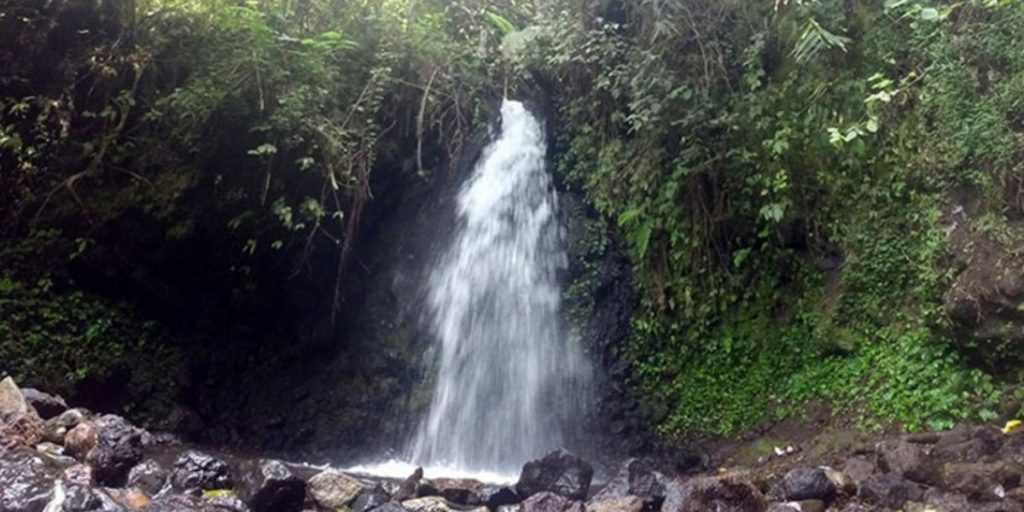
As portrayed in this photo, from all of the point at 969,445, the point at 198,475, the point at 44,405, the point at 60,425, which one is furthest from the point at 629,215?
the point at 44,405

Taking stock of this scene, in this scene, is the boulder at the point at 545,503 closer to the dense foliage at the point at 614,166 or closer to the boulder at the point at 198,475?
the boulder at the point at 198,475

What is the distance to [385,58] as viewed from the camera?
939cm

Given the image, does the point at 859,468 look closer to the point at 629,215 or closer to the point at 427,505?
the point at 427,505

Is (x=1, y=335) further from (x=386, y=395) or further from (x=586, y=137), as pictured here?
(x=586, y=137)

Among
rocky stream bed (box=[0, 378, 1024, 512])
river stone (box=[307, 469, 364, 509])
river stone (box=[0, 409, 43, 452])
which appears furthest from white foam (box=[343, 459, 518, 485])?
river stone (box=[0, 409, 43, 452])

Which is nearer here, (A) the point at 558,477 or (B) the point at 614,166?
(A) the point at 558,477

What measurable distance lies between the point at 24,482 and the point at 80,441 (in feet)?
2.77

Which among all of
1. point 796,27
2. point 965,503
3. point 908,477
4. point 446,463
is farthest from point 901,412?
point 446,463

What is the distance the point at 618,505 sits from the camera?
18.7 ft

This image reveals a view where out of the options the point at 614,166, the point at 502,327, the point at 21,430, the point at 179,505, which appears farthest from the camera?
A: the point at 502,327

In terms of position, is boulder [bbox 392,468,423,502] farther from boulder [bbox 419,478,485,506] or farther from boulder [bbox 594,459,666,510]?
boulder [bbox 594,459,666,510]

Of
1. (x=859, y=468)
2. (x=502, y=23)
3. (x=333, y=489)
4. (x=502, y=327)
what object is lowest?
(x=333, y=489)

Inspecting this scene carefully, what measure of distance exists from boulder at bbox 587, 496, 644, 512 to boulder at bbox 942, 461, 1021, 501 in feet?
6.29

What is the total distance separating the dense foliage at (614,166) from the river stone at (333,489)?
313 centimetres
